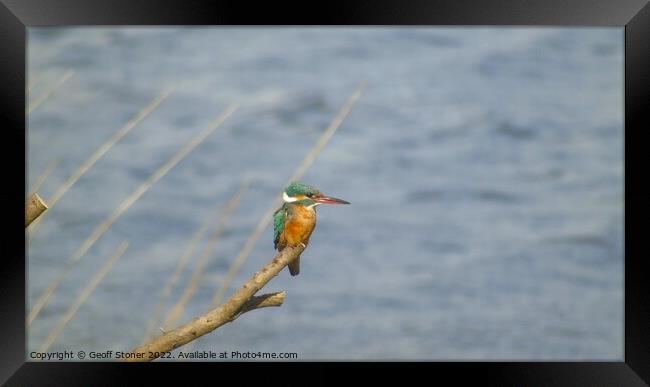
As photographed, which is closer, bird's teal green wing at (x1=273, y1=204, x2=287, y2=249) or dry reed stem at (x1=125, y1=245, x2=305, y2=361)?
dry reed stem at (x1=125, y1=245, x2=305, y2=361)

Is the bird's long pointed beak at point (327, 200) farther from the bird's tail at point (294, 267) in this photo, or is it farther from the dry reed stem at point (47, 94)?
the dry reed stem at point (47, 94)

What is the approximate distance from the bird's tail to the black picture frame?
0.35 meters

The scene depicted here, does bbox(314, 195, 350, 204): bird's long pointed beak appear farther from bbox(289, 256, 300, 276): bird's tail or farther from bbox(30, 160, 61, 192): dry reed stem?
bbox(30, 160, 61, 192): dry reed stem

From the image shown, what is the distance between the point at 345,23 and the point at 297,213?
2.41 ft

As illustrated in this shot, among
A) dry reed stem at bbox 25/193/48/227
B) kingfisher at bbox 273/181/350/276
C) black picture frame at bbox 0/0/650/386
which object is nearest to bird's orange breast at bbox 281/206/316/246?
kingfisher at bbox 273/181/350/276

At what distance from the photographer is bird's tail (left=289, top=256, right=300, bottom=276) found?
9.06 ft

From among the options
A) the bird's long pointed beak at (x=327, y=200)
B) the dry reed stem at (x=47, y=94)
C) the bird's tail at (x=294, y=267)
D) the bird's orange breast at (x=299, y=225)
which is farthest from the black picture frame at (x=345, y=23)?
the bird's long pointed beak at (x=327, y=200)

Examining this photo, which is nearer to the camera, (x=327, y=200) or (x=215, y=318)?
(x=215, y=318)

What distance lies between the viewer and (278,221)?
2.69m

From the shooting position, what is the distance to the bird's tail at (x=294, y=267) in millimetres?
Result: 2761

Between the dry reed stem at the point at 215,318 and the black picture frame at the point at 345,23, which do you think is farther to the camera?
the black picture frame at the point at 345,23

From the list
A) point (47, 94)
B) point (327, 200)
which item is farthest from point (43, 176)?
point (327, 200)

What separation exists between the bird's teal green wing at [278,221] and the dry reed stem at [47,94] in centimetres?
98

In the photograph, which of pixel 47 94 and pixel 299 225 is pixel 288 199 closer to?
pixel 299 225
